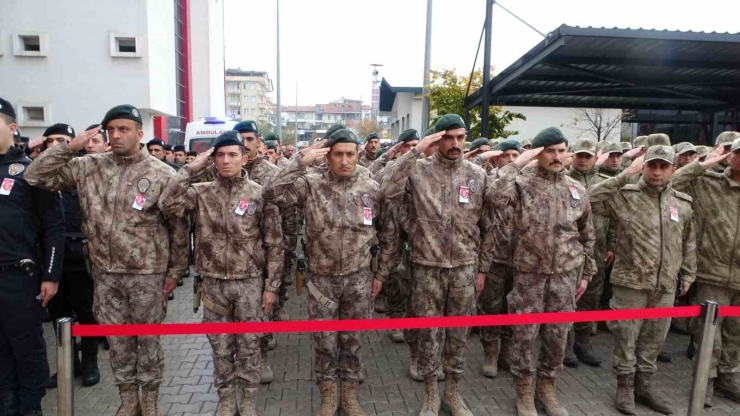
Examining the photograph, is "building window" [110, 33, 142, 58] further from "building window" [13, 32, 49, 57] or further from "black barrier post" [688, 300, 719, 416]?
"black barrier post" [688, 300, 719, 416]

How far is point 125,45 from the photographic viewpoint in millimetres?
17422

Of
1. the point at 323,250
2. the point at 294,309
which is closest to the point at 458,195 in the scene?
the point at 323,250

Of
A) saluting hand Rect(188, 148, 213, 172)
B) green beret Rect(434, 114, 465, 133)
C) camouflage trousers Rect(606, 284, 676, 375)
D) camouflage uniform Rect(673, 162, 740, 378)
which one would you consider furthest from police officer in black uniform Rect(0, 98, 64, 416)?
camouflage uniform Rect(673, 162, 740, 378)

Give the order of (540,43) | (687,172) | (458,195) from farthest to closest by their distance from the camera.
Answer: (540,43), (687,172), (458,195)

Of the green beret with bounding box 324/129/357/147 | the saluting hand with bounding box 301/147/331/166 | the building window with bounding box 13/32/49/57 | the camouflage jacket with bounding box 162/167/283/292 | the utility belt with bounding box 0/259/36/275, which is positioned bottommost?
the utility belt with bounding box 0/259/36/275

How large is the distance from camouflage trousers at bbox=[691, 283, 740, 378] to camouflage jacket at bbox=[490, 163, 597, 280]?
133cm

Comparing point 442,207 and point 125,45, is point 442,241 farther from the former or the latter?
point 125,45

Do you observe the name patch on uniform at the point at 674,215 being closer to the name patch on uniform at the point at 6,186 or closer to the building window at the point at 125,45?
the name patch on uniform at the point at 6,186

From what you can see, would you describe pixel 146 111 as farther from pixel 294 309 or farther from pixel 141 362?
pixel 141 362

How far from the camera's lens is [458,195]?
156 inches

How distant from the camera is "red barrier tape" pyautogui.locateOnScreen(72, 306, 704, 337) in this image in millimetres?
3055

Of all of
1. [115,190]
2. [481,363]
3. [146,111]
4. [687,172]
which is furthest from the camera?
[146,111]

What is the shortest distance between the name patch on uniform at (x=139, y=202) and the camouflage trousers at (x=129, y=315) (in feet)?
1.68

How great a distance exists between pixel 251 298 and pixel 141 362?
941 millimetres
